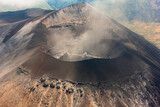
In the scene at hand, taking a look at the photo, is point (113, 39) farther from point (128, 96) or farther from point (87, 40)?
point (128, 96)

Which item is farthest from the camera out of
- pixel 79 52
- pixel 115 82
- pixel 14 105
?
pixel 79 52

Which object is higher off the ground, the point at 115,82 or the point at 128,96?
the point at 115,82

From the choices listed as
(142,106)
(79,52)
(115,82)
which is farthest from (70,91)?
(79,52)

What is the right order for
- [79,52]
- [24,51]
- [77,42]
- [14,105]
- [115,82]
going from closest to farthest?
[14,105], [115,82], [24,51], [79,52], [77,42]

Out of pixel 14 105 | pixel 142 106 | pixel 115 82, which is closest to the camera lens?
pixel 14 105

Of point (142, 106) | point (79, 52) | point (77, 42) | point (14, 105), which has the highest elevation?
point (77, 42)

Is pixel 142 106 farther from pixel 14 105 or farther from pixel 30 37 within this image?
pixel 30 37

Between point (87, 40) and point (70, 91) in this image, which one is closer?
point (70, 91)

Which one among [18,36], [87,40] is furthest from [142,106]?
[18,36]

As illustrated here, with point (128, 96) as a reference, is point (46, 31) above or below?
above
